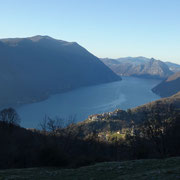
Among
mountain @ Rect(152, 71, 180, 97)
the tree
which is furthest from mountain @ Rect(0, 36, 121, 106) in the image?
the tree

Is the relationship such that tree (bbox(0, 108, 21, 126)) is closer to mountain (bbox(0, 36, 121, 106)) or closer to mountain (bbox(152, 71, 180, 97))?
mountain (bbox(0, 36, 121, 106))

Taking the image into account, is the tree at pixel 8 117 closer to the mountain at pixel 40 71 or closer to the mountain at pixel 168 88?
the mountain at pixel 40 71

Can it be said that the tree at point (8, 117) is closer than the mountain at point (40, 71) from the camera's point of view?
Yes

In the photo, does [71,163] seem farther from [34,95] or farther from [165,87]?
[165,87]

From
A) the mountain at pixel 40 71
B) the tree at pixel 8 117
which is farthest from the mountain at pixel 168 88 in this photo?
the tree at pixel 8 117

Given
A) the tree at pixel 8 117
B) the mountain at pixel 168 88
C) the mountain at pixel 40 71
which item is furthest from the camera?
the mountain at pixel 168 88

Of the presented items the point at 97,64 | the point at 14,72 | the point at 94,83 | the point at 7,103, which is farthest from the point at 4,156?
the point at 97,64

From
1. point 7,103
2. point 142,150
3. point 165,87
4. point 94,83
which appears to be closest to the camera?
point 142,150

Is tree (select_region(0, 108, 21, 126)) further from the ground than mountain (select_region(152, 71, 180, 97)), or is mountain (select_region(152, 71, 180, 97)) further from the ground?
mountain (select_region(152, 71, 180, 97))
